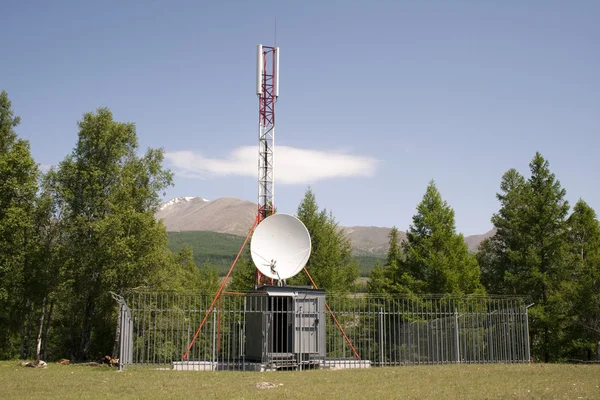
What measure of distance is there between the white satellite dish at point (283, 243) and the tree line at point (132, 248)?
923 cm

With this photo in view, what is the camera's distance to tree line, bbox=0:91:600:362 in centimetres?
2789

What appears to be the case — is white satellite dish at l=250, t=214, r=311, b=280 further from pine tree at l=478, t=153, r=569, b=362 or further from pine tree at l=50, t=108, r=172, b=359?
pine tree at l=478, t=153, r=569, b=362

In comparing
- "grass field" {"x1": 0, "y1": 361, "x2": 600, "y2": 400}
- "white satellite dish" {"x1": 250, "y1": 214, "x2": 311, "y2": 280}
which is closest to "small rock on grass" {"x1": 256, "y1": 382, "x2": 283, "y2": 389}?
"grass field" {"x1": 0, "y1": 361, "x2": 600, "y2": 400}

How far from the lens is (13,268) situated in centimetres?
2783

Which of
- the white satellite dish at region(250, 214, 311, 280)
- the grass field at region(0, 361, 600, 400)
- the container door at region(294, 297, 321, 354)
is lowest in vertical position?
the grass field at region(0, 361, 600, 400)

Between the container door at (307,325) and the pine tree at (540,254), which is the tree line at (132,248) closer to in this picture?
the pine tree at (540,254)

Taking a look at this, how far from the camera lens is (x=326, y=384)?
48.5 feet

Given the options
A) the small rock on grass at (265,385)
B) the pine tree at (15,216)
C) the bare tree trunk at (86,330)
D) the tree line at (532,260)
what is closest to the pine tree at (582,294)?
the tree line at (532,260)

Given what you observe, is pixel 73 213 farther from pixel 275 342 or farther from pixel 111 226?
pixel 275 342

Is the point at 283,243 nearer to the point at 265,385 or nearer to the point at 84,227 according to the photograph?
the point at 265,385

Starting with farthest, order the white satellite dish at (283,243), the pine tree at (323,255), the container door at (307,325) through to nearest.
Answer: the pine tree at (323,255) → the white satellite dish at (283,243) → the container door at (307,325)

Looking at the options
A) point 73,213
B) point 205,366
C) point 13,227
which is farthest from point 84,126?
point 205,366

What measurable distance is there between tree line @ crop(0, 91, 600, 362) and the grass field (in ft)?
34.4

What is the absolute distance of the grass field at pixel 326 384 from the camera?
1269 centimetres
